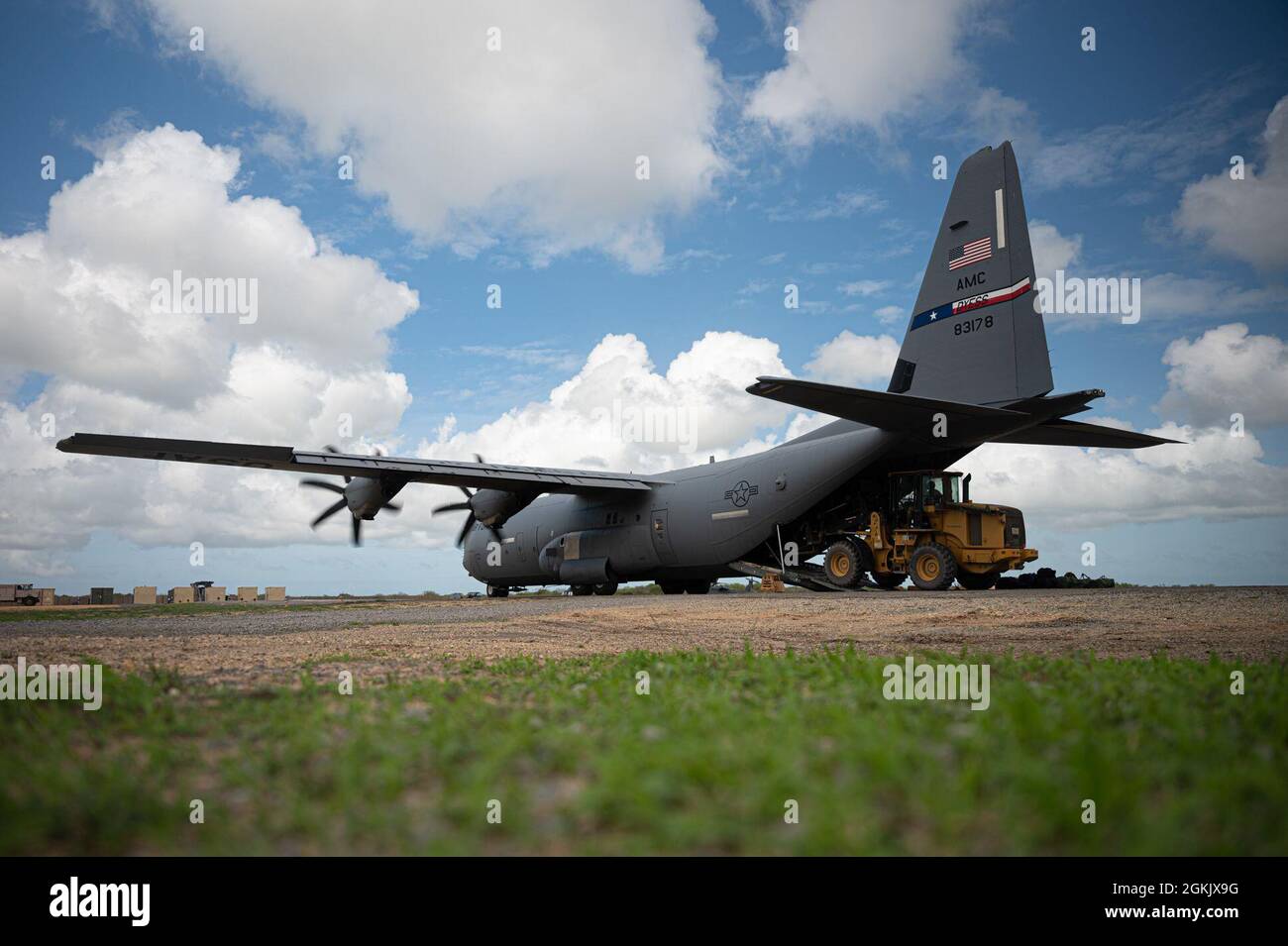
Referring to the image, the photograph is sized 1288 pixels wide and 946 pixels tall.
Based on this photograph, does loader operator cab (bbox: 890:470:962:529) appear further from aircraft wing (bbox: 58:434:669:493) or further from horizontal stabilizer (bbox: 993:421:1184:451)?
aircraft wing (bbox: 58:434:669:493)

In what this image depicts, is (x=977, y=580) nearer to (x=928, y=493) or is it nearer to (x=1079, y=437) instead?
(x=928, y=493)

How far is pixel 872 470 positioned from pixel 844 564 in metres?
2.55

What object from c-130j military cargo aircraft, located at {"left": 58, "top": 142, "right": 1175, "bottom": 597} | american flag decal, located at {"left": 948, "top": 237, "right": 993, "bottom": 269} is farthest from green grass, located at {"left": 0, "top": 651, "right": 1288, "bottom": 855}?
american flag decal, located at {"left": 948, "top": 237, "right": 993, "bottom": 269}

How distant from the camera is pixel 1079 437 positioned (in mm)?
19781

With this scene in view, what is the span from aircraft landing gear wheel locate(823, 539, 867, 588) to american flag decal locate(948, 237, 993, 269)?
283 inches

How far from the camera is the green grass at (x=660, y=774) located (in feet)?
7.19

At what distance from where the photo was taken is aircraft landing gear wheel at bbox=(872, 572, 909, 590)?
19194mm

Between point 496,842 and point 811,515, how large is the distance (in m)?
18.6

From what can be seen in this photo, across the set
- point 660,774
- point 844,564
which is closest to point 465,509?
point 844,564

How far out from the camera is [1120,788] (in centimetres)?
233

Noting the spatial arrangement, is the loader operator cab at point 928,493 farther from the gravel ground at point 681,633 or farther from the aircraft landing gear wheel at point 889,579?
the gravel ground at point 681,633

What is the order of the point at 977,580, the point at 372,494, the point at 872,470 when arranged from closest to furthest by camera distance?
the point at 977,580 → the point at 872,470 → the point at 372,494
